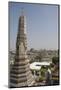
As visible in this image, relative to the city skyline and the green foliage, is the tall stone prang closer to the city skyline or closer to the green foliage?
the city skyline

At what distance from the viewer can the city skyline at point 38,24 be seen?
144 inches

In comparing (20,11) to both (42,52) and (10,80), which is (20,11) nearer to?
(42,52)

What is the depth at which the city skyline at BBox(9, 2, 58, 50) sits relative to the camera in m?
3.67

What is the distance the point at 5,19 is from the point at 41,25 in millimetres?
552

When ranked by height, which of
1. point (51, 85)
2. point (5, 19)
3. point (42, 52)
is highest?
point (5, 19)

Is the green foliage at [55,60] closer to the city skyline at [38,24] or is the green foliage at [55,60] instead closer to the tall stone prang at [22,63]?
the city skyline at [38,24]

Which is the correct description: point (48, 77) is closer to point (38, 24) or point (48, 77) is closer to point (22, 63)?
point (22, 63)

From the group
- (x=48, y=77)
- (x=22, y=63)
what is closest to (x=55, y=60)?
(x=48, y=77)

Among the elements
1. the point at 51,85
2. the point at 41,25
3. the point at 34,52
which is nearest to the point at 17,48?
the point at 34,52

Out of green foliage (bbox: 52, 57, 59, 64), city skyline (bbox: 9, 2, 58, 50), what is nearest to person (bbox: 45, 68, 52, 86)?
green foliage (bbox: 52, 57, 59, 64)

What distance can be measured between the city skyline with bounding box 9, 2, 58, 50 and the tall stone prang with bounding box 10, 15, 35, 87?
0.06m

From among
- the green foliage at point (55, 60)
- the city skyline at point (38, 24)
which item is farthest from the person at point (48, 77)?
the city skyline at point (38, 24)

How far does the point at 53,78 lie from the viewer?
150 inches

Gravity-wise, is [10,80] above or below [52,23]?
below
